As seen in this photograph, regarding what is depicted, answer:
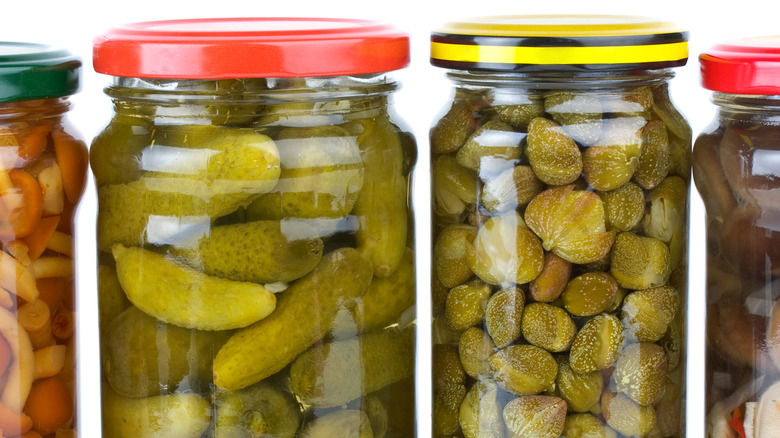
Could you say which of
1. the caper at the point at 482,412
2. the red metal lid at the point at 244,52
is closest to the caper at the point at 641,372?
the caper at the point at 482,412

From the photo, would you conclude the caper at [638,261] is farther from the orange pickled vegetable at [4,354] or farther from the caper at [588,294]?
the orange pickled vegetable at [4,354]

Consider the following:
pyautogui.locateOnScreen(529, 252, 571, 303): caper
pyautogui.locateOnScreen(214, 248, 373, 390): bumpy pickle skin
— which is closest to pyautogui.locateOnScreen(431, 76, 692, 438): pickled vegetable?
pyautogui.locateOnScreen(529, 252, 571, 303): caper

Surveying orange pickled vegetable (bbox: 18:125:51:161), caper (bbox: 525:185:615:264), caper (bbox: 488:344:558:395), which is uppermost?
orange pickled vegetable (bbox: 18:125:51:161)

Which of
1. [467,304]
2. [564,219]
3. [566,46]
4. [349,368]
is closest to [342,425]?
[349,368]

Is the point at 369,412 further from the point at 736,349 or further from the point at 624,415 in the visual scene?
the point at 736,349

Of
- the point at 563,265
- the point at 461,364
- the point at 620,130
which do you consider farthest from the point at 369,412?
the point at 620,130

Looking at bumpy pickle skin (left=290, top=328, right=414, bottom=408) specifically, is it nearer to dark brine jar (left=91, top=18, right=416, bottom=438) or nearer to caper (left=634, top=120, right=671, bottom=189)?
dark brine jar (left=91, top=18, right=416, bottom=438)
